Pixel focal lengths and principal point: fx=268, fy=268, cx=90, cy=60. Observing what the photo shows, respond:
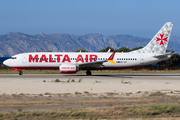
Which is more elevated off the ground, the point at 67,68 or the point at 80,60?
the point at 80,60

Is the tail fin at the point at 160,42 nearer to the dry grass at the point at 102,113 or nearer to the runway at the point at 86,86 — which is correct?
the runway at the point at 86,86

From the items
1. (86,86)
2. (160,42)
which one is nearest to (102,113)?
(86,86)

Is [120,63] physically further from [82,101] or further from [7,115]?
[7,115]

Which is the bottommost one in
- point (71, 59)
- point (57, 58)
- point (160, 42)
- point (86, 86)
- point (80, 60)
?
point (86, 86)

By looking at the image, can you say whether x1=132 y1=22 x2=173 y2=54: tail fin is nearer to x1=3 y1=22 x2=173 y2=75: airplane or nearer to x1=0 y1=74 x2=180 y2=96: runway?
x1=3 y1=22 x2=173 y2=75: airplane

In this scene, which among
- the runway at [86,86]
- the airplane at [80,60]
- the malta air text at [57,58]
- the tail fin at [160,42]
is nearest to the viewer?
the runway at [86,86]

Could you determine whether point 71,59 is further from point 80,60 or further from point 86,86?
point 86,86

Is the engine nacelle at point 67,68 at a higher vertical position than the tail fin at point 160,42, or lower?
lower

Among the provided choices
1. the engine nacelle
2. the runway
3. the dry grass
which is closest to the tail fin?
the engine nacelle

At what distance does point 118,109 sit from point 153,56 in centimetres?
3058

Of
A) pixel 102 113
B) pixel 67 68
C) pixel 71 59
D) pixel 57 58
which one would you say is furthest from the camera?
pixel 71 59

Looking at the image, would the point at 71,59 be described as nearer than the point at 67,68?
No

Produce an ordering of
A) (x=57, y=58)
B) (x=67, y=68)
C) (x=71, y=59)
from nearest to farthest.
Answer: (x=67, y=68)
(x=57, y=58)
(x=71, y=59)

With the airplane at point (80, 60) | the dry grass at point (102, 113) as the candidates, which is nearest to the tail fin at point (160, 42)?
the airplane at point (80, 60)
